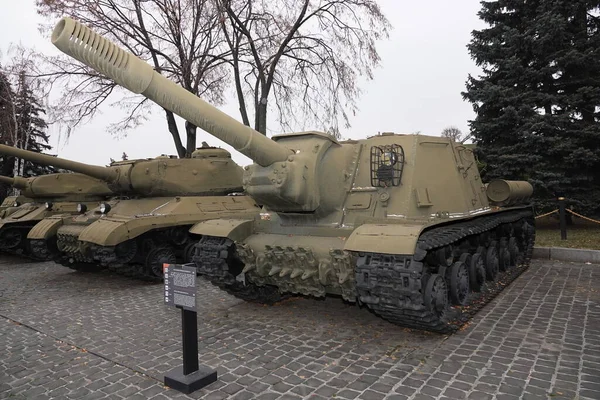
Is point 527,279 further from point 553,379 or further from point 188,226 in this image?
point 188,226

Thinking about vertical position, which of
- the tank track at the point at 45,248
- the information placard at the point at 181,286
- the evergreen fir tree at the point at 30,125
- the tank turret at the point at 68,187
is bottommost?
the tank track at the point at 45,248

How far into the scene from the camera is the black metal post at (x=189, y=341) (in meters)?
4.52

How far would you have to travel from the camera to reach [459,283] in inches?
259

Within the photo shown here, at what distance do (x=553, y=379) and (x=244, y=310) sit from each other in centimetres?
451

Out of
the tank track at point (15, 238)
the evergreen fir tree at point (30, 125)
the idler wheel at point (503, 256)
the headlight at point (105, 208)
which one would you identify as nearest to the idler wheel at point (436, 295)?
the idler wheel at point (503, 256)

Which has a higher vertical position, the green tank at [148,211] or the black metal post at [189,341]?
the green tank at [148,211]

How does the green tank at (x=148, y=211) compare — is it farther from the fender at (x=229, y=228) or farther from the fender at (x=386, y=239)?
the fender at (x=386, y=239)

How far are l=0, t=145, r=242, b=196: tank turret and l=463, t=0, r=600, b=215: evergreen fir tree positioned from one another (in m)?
9.60

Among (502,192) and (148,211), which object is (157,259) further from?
(502,192)

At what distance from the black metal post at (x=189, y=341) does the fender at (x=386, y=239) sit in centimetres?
190

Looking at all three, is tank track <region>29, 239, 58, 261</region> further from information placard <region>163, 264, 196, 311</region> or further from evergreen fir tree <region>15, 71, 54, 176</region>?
evergreen fir tree <region>15, 71, 54, 176</region>


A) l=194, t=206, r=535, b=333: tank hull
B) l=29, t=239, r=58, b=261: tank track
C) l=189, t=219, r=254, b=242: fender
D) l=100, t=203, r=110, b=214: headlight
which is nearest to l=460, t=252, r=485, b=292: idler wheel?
l=194, t=206, r=535, b=333: tank hull

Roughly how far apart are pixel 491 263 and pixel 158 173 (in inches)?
296

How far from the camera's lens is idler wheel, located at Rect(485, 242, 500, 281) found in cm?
821
